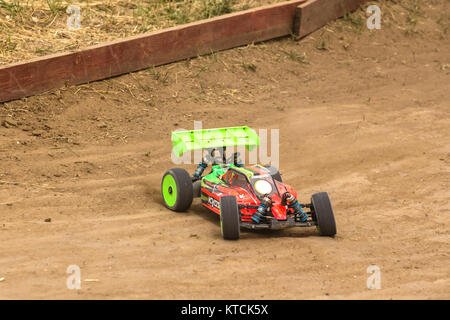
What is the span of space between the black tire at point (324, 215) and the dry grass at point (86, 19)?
4564mm

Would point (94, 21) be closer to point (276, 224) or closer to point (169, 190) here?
point (169, 190)

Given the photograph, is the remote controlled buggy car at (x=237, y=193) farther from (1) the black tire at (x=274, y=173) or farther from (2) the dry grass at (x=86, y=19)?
(2) the dry grass at (x=86, y=19)

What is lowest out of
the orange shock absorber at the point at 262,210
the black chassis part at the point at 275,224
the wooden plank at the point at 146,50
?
the black chassis part at the point at 275,224

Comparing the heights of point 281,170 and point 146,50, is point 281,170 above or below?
below

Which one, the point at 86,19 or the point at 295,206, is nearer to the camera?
the point at 295,206

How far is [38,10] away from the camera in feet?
33.8

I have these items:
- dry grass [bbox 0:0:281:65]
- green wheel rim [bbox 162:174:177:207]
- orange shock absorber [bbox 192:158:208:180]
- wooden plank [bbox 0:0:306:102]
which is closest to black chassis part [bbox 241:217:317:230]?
green wheel rim [bbox 162:174:177:207]

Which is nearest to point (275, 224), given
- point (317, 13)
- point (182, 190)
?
point (182, 190)

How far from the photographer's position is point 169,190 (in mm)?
Answer: 6992

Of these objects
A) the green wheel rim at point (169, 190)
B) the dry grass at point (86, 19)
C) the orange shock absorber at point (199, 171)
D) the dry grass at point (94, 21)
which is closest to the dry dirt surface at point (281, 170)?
the green wheel rim at point (169, 190)

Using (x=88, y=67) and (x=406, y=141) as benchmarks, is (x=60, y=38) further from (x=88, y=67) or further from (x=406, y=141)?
(x=406, y=141)

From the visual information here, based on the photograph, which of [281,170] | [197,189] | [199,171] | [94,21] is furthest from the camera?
[94,21]

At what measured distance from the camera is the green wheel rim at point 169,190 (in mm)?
6863

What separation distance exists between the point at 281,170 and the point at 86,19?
4132 mm
